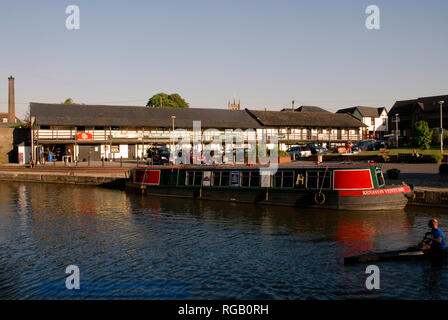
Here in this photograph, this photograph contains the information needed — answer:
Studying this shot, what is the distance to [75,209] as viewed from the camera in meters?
28.2

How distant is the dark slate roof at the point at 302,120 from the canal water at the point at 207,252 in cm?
4429

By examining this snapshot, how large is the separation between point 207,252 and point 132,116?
49685 mm

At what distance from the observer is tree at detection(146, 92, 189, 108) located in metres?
96.4

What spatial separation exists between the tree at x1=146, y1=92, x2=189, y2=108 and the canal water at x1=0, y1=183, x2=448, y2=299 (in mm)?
69452

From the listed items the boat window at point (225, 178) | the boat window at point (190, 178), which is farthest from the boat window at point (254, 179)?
the boat window at point (190, 178)

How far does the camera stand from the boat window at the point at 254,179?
2789 cm

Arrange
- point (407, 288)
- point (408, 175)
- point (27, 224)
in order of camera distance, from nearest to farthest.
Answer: point (407, 288), point (27, 224), point (408, 175)

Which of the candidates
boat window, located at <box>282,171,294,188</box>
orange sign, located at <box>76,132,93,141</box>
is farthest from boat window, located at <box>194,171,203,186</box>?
orange sign, located at <box>76,132,93,141</box>

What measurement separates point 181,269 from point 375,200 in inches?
526

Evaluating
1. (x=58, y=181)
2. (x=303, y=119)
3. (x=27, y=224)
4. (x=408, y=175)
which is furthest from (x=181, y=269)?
(x=303, y=119)

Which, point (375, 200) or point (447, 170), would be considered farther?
point (447, 170)

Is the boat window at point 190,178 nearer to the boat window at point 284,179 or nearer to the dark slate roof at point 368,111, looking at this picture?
the boat window at point 284,179
